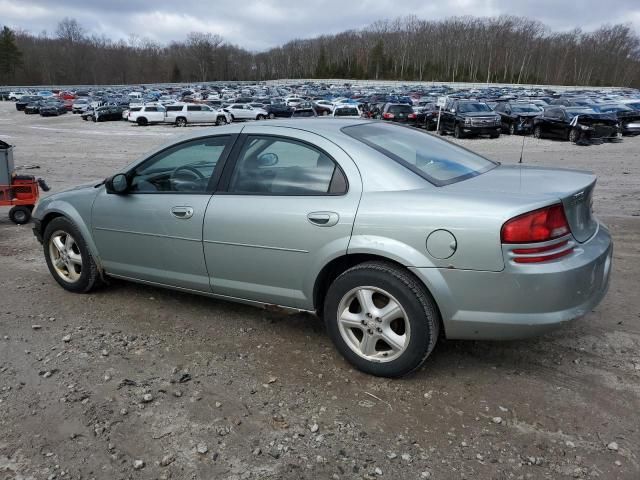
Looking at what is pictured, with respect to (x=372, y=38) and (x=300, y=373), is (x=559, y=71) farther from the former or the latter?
(x=300, y=373)

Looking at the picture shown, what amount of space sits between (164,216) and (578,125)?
21.2m

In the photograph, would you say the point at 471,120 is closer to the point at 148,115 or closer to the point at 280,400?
the point at 280,400

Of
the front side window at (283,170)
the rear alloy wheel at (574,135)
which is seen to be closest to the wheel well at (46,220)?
the front side window at (283,170)

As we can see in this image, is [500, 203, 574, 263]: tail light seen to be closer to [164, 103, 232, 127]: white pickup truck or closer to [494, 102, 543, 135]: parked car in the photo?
[494, 102, 543, 135]: parked car

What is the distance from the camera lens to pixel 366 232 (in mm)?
3166

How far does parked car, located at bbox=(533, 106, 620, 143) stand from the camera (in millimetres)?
21141

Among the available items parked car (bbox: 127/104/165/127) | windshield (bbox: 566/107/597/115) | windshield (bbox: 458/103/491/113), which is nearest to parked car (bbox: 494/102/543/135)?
windshield (bbox: 458/103/491/113)

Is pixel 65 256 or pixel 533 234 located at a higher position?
pixel 533 234

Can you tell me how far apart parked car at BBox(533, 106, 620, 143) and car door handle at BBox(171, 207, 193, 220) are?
20.9m

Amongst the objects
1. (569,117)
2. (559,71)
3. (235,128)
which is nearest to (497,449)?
(235,128)

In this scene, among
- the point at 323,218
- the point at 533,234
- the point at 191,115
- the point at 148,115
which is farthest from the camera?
the point at 148,115

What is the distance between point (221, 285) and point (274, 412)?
3.75 feet

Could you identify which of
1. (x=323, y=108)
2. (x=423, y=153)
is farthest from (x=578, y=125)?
(x=323, y=108)

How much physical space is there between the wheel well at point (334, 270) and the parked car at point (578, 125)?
2077cm
